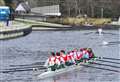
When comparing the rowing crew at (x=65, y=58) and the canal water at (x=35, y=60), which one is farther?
the rowing crew at (x=65, y=58)

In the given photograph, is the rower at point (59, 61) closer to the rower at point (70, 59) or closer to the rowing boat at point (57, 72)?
the rowing boat at point (57, 72)

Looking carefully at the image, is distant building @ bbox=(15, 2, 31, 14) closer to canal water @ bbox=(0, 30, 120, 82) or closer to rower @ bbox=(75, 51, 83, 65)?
canal water @ bbox=(0, 30, 120, 82)

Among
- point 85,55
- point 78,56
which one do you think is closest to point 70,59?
point 78,56

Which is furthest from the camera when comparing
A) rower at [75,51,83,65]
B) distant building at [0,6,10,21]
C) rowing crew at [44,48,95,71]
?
distant building at [0,6,10,21]

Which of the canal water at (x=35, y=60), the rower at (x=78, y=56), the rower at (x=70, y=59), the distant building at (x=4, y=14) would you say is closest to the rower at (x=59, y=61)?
the canal water at (x=35, y=60)

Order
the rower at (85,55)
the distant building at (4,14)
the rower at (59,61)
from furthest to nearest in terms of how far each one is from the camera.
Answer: the distant building at (4,14) → the rower at (85,55) → the rower at (59,61)

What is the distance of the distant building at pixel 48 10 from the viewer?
120m

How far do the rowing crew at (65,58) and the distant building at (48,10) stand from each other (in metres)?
81.4

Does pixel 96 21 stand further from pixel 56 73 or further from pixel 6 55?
pixel 56 73

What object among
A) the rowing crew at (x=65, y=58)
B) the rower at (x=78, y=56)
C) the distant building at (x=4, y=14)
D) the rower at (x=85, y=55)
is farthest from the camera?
the distant building at (x=4, y=14)

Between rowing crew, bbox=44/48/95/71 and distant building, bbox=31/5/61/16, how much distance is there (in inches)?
3205

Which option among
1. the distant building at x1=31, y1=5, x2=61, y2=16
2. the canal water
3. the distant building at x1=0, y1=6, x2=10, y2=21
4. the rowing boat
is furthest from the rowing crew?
the distant building at x1=31, y1=5, x2=61, y2=16

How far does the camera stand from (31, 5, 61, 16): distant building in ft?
394

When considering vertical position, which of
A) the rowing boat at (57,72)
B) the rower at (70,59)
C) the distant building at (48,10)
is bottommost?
the distant building at (48,10)
